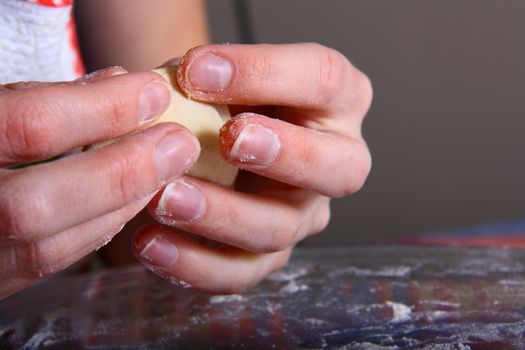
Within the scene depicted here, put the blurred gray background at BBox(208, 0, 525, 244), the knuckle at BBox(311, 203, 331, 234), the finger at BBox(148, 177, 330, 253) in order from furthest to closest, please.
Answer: the blurred gray background at BBox(208, 0, 525, 244) → the knuckle at BBox(311, 203, 331, 234) → the finger at BBox(148, 177, 330, 253)

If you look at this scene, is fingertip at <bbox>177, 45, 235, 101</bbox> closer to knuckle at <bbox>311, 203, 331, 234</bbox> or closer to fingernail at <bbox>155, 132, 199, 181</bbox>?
fingernail at <bbox>155, 132, 199, 181</bbox>

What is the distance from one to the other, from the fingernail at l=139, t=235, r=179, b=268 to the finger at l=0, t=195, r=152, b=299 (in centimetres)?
6

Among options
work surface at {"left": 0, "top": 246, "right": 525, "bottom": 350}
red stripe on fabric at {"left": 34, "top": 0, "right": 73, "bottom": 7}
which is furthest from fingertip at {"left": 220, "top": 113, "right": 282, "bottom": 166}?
red stripe on fabric at {"left": 34, "top": 0, "right": 73, "bottom": 7}

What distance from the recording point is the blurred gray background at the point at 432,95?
67.5 inches

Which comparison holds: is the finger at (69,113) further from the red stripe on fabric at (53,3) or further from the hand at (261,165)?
the red stripe on fabric at (53,3)

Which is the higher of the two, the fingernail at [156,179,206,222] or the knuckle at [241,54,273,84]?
the knuckle at [241,54,273,84]

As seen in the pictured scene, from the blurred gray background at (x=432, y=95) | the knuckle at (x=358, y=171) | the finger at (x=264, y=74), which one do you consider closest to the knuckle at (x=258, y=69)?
the finger at (x=264, y=74)

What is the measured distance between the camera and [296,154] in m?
A: 0.47

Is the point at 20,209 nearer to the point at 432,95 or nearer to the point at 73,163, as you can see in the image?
the point at 73,163

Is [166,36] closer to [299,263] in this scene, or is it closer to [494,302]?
[299,263]

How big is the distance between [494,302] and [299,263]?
0.19 metres

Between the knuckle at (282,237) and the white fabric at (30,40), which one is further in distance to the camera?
the white fabric at (30,40)

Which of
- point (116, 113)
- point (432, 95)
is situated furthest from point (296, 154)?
point (432, 95)

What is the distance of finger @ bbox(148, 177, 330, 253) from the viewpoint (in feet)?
1.49
